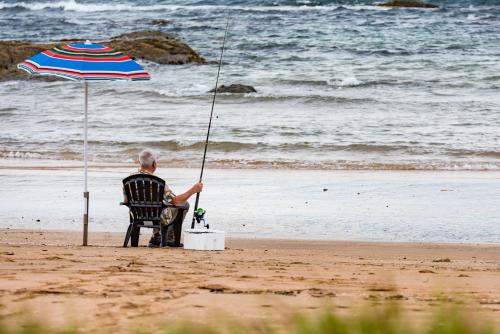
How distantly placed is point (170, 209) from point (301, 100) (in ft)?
51.4

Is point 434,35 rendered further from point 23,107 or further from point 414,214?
point 414,214

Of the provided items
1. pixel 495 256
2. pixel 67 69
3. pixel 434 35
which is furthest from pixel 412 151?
pixel 434 35

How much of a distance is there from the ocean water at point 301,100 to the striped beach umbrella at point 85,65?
6880 mm

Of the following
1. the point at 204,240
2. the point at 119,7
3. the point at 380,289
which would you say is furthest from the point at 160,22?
the point at 380,289

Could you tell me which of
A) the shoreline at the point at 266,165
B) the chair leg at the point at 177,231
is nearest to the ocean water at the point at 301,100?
the shoreline at the point at 266,165

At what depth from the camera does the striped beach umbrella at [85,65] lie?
842 cm

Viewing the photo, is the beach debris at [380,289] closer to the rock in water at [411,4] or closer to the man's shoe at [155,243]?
the man's shoe at [155,243]

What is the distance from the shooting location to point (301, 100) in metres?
24.0

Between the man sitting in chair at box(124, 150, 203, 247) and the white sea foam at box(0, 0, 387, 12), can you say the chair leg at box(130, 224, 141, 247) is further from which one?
the white sea foam at box(0, 0, 387, 12)

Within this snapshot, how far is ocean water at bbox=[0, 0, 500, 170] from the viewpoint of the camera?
1711cm

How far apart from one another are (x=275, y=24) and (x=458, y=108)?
74.2 ft

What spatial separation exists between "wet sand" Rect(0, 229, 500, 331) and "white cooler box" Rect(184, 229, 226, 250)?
6.4 inches

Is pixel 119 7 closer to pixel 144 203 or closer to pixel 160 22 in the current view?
pixel 160 22

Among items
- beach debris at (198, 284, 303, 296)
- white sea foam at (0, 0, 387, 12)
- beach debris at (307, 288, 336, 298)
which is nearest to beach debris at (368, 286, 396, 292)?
beach debris at (307, 288, 336, 298)
